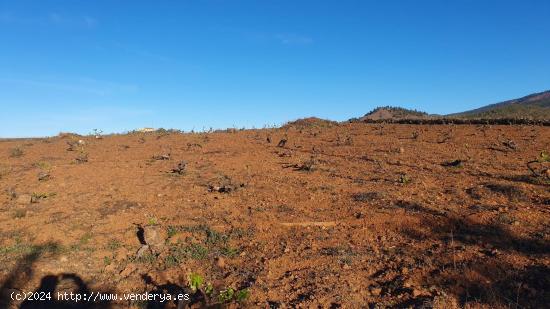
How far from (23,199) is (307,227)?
5.64m

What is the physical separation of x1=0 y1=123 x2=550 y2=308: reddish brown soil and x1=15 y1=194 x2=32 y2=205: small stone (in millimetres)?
38

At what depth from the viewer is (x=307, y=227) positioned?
641 centimetres

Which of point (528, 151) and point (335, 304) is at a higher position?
point (528, 151)

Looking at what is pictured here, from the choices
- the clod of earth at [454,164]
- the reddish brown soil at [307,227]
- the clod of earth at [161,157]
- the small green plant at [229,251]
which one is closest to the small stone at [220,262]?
the reddish brown soil at [307,227]

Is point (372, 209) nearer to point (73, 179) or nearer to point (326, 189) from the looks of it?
point (326, 189)

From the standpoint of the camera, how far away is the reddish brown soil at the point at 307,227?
468 cm

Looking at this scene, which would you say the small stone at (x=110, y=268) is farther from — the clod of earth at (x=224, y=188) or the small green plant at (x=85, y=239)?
the clod of earth at (x=224, y=188)

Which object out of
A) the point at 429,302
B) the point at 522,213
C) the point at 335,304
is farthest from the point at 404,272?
the point at 522,213

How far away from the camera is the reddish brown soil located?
4.68m

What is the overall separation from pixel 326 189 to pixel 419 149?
186 inches

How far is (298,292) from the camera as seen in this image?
4.69m

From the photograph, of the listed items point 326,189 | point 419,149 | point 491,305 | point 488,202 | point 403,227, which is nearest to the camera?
point 491,305

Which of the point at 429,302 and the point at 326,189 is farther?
the point at 326,189

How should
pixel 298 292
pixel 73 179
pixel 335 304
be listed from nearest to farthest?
pixel 335 304
pixel 298 292
pixel 73 179
